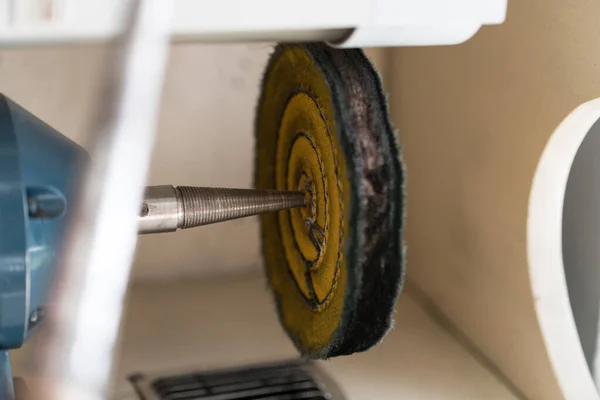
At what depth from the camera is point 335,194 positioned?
1.52 feet

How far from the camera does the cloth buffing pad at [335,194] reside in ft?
1.37

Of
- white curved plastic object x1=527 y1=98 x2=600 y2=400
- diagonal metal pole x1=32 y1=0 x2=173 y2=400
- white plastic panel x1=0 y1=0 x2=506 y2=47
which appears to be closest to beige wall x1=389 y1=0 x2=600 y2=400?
white curved plastic object x1=527 y1=98 x2=600 y2=400

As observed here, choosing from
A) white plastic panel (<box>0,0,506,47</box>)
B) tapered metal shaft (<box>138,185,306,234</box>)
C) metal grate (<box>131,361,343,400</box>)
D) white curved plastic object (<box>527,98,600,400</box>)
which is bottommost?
metal grate (<box>131,361,343,400</box>)

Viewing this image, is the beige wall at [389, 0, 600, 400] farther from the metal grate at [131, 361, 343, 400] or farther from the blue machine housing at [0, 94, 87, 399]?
the blue machine housing at [0, 94, 87, 399]

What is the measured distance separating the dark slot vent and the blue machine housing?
0.25m

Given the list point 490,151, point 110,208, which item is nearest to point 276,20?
point 110,208

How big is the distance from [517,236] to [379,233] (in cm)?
25

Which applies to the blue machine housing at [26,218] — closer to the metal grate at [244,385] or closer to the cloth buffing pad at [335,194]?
the cloth buffing pad at [335,194]

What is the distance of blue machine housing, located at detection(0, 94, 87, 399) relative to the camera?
0.39 metres

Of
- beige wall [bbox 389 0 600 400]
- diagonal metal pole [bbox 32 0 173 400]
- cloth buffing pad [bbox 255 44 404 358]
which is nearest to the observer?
diagonal metal pole [bbox 32 0 173 400]

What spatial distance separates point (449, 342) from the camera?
0.76 m

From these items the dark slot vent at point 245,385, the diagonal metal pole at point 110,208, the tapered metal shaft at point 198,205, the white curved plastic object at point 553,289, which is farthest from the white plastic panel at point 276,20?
the dark slot vent at point 245,385

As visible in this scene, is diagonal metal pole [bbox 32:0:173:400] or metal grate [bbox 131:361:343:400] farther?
→ metal grate [bbox 131:361:343:400]

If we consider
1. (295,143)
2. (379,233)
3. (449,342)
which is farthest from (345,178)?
(449,342)
